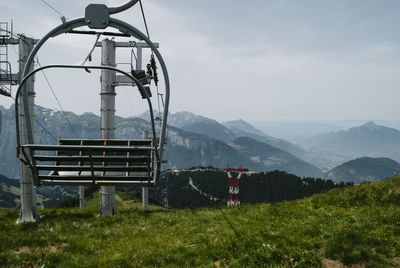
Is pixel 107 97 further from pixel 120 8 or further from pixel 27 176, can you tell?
pixel 120 8

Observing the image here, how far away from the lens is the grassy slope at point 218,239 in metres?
6.84

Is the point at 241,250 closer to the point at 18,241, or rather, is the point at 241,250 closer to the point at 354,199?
the point at 18,241

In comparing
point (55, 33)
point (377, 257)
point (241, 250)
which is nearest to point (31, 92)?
point (55, 33)

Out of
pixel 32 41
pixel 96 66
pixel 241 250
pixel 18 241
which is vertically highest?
pixel 32 41

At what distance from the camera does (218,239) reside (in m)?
8.18

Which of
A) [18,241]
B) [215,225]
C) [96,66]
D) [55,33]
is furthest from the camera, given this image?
[215,225]

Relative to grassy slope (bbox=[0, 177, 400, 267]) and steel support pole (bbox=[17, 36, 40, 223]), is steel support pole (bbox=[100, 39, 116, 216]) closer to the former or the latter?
grassy slope (bbox=[0, 177, 400, 267])

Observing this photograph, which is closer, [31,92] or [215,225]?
[215,225]

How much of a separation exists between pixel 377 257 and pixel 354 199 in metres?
7.69

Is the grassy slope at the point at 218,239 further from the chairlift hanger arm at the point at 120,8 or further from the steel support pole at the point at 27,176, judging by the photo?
the chairlift hanger arm at the point at 120,8

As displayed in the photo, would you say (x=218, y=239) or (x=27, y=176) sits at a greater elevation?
(x=27, y=176)

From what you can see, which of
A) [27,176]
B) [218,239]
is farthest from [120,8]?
[27,176]

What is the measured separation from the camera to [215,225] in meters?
10.0

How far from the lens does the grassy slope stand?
684 cm
